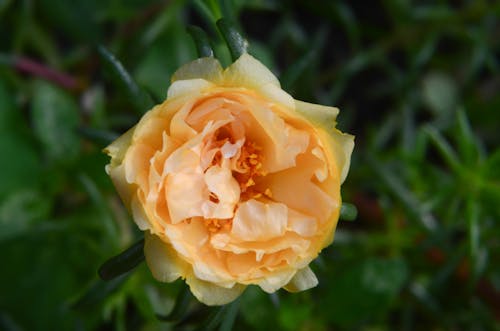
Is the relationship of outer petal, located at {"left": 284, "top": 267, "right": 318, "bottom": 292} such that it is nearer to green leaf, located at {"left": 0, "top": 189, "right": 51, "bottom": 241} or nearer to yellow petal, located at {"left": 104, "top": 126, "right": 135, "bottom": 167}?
yellow petal, located at {"left": 104, "top": 126, "right": 135, "bottom": 167}

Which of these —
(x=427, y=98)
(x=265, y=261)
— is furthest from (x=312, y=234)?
→ (x=427, y=98)

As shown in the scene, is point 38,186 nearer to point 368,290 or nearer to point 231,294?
point 368,290

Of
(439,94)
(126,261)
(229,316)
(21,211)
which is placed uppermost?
(126,261)

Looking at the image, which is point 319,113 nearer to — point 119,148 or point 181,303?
point 119,148

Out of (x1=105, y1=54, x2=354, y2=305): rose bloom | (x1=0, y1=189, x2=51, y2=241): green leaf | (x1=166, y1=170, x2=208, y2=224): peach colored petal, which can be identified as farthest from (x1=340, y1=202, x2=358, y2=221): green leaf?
(x1=0, y1=189, x2=51, y2=241): green leaf

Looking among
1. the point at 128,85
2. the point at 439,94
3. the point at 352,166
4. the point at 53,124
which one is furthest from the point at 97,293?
the point at 439,94

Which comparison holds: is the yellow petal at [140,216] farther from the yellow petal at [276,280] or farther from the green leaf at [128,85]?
the green leaf at [128,85]

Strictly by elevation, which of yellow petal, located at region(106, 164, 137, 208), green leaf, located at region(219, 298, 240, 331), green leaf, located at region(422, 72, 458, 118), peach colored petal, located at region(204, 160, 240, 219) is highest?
yellow petal, located at region(106, 164, 137, 208)
